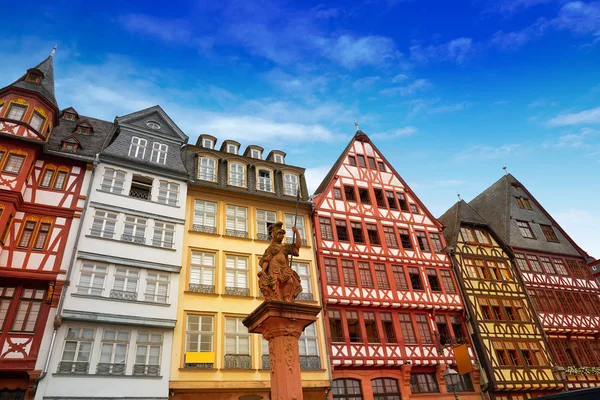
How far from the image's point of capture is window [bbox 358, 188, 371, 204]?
26998 millimetres

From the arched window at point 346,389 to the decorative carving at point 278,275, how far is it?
11581 millimetres

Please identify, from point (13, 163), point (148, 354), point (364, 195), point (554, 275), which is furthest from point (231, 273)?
point (554, 275)

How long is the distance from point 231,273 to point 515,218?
23.4 m

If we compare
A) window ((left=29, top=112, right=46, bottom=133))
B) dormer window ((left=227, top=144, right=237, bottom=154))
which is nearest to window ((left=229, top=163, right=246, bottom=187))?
dormer window ((left=227, top=144, right=237, bottom=154))

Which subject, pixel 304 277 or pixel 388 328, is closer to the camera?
pixel 304 277

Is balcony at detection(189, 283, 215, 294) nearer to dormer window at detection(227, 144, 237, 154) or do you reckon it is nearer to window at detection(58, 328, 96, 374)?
window at detection(58, 328, 96, 374)

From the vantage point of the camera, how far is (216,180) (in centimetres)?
2316

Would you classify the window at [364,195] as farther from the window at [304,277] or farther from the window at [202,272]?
the window at [202,272]

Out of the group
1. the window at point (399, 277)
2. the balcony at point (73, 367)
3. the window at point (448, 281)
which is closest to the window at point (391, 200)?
the window at point (399, 277)

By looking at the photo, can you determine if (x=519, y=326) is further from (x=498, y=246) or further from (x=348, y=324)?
(x=348, y=324)

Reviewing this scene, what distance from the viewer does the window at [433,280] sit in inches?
989

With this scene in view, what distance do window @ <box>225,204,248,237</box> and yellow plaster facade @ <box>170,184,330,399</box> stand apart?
7.2 inches

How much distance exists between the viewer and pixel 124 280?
1798 centimetres

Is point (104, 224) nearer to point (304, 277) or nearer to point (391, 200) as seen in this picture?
point (304, 277)
